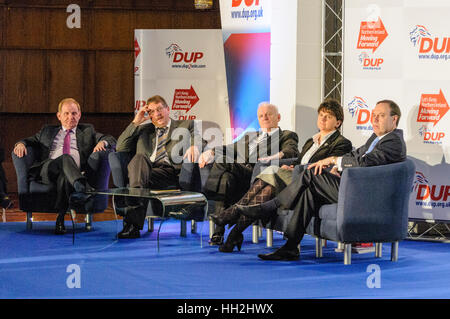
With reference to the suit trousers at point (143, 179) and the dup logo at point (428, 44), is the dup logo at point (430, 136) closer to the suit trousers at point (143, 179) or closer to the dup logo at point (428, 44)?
the dup logo at point (428, 44)

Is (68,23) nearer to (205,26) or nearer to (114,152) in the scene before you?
(205,26)

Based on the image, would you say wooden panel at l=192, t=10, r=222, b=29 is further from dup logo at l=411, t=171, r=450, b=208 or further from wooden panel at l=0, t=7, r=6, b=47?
dup logo at l=411, t=171, r=450, b=208

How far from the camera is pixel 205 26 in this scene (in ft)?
31.4

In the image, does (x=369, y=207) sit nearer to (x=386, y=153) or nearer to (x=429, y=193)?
(x=386, y=153)

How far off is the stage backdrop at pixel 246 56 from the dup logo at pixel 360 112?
3.31 feet

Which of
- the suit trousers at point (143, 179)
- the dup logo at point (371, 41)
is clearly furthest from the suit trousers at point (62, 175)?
the dup logo at point (371, 41)

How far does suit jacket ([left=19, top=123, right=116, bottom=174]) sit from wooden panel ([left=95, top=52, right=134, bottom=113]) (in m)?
3.20

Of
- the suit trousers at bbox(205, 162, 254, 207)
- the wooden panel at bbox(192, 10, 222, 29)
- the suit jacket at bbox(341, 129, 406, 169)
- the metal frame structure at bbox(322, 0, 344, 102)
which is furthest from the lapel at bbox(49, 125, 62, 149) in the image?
the wooden panel at bbox(192, 10, 222, 29)

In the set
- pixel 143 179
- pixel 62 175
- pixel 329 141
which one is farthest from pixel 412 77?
pixel 62 175

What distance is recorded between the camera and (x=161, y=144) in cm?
617

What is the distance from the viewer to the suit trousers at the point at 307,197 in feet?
16.1

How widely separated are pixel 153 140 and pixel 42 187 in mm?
1027

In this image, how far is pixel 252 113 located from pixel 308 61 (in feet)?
2.85
